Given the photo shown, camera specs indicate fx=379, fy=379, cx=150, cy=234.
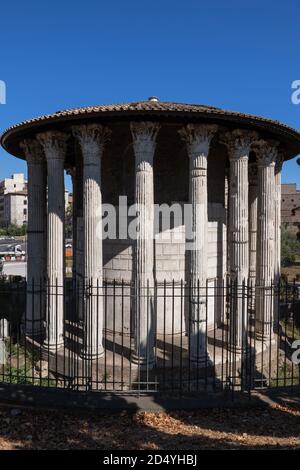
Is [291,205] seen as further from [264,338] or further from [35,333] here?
[35,333]

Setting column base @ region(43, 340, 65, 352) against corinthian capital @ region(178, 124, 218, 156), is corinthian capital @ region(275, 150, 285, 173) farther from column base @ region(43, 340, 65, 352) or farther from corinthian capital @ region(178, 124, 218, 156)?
column base @ region(43, 340, 65, 352)

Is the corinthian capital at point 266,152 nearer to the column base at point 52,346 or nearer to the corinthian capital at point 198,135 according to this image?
the corinthian capital at point 198,135

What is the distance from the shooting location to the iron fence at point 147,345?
8.12 metres

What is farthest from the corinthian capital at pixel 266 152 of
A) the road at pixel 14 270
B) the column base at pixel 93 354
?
the road at pixel 14 270

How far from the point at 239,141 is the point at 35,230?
6392mm

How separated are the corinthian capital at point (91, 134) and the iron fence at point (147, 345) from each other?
3344mm

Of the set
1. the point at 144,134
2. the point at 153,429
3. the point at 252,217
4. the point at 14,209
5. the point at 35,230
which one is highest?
the point at 14,209

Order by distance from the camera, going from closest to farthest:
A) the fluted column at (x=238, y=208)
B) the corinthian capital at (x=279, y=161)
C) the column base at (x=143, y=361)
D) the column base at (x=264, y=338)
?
the column base at (x=143, y=361), the fluted column at (x=238, y=208), the column base at (x=264, y=338), the corinthian capital at (x=279, y=161)

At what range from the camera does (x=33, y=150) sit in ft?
36.3

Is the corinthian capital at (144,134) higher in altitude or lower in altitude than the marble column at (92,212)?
higher

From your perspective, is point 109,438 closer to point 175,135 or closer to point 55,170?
point 55,170

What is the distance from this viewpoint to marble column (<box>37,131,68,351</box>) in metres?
9.98

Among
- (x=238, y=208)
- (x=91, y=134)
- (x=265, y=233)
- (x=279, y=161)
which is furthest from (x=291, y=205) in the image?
(x=91, y=134)
